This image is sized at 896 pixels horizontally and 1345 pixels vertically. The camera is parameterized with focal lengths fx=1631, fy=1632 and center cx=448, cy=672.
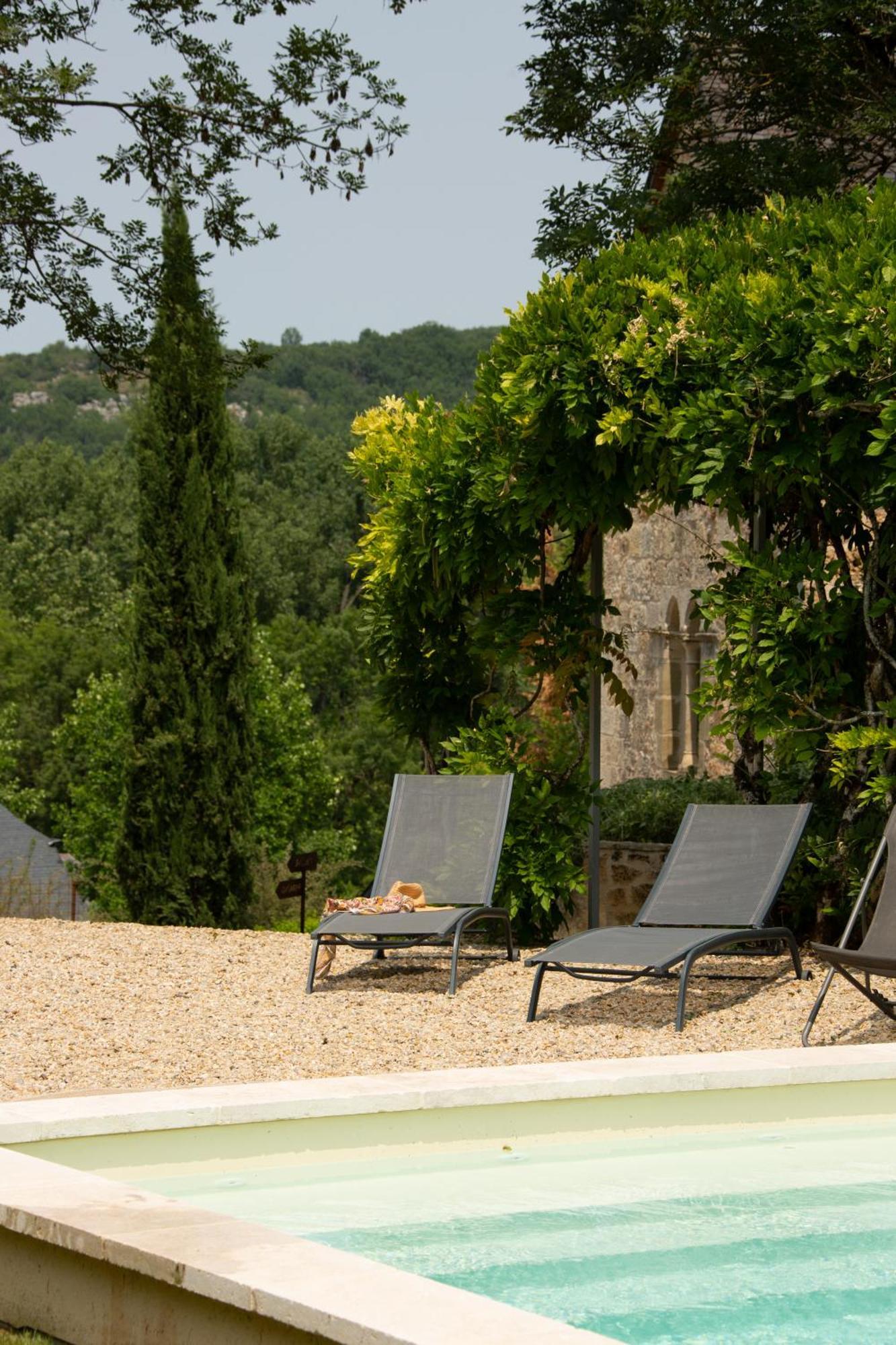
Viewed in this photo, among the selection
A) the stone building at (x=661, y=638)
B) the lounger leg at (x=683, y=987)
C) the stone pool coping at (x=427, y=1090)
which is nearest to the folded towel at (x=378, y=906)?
the lounger leg at (x=683, y=987)

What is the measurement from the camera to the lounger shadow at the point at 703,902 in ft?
20.4

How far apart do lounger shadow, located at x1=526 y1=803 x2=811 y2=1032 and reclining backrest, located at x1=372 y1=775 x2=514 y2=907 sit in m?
0.83

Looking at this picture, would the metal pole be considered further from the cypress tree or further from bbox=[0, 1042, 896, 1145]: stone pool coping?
the cypress tree

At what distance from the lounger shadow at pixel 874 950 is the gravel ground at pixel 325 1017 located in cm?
32

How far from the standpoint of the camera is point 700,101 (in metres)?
12.9

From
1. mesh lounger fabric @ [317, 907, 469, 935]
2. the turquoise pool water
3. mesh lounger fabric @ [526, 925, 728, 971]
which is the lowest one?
the turquoise pool water

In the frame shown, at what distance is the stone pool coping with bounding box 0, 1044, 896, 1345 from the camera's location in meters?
2.51

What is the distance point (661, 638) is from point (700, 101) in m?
7.41

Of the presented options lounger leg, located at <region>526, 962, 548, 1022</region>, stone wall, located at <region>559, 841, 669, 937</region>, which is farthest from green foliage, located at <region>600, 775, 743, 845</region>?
lounger leg, located at <region>526, 962, 548, 1022</region>

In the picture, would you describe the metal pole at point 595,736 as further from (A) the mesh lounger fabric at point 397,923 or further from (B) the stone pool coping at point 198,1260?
(B) the stone pool coping at point 198,1260

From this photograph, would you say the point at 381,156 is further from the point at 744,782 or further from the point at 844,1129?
the point at 844,1129

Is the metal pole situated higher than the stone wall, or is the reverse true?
the metal pole

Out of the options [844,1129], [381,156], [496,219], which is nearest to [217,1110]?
[844,1129]

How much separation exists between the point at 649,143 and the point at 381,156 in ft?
7.30
